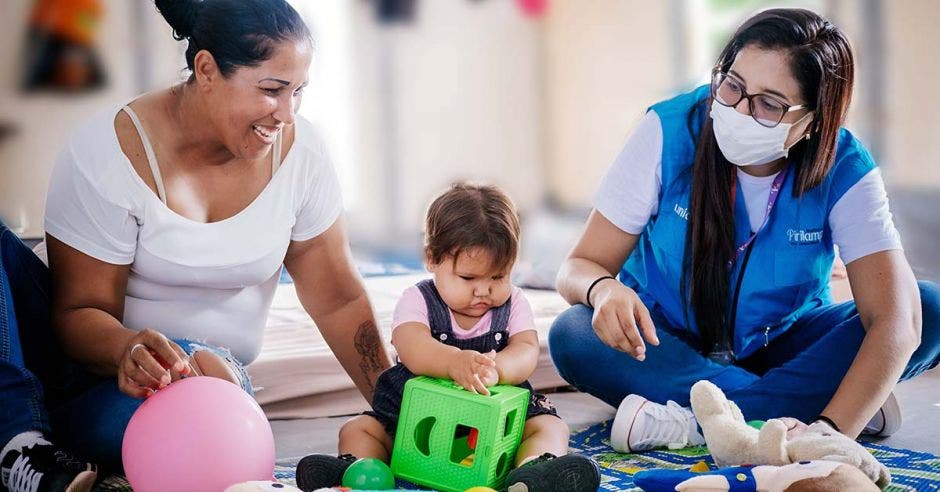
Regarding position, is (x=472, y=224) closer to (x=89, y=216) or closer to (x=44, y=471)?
(x=89, y=216)

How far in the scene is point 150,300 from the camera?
1949mm

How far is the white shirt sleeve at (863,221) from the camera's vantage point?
6.39 ft

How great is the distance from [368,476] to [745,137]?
0.88 m

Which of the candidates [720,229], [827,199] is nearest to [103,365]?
[720,229]

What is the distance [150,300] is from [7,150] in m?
3.53

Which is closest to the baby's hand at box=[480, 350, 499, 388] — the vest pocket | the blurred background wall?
the vest pocket

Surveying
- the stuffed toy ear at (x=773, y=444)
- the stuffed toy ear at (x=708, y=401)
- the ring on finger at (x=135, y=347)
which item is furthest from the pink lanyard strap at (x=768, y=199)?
the ring on finger at (x=135, y=347)

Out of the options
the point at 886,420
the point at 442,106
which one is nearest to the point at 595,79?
the point at 442,106

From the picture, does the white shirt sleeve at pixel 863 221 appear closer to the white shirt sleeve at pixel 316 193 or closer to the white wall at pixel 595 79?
the white shirt sleeve at pixel 316 193

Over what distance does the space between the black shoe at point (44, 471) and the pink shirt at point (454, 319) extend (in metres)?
0.54

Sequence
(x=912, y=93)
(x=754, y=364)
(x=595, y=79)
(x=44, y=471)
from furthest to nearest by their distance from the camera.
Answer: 1. (x=595, y=79)
2. (x=912, y=93)
3. (x=754, y=364)
4. (x=44, y=471)

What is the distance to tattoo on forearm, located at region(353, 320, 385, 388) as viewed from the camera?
2104 mm

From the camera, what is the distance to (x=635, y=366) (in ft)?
6.91

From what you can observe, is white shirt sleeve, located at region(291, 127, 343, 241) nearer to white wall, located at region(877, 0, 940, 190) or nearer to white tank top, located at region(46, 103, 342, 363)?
white tank top, located at region(46, 103, 342, 363)
